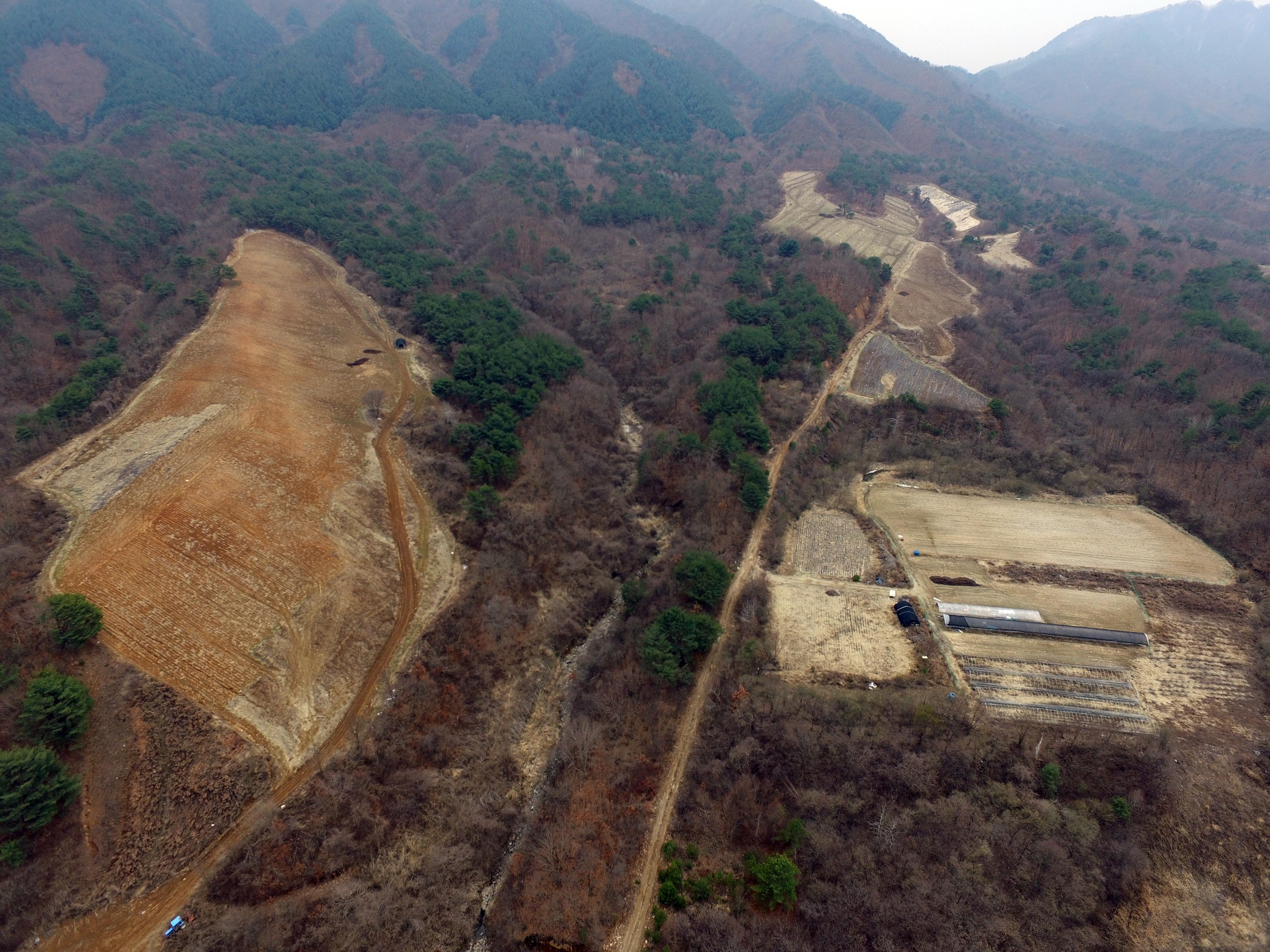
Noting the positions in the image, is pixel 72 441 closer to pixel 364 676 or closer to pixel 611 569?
pixel 364 676

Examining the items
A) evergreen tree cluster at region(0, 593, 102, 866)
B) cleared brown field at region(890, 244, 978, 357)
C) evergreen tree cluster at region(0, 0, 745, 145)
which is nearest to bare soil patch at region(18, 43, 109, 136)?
evergreen tree cluster at region(0, 0, 745, 145)

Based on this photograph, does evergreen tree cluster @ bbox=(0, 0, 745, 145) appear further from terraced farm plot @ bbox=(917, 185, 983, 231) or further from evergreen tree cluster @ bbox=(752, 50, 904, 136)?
terraced farm plot @ bbox=(917, 185, 983, 231)

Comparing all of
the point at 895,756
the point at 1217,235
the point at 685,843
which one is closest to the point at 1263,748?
the point at 895,756

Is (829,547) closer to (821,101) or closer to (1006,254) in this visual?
(1006,254)

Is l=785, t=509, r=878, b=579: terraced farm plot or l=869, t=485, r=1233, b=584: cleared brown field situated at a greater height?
l=869, t=485, r=1233, b=584: cleared brown field

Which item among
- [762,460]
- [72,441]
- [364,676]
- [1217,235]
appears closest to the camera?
[364,676]

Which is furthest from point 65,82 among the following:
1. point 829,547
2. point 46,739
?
point 829,547
